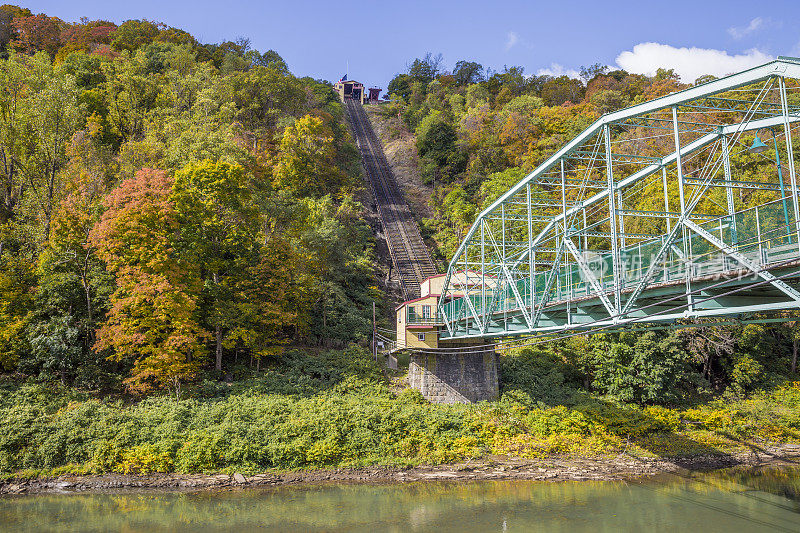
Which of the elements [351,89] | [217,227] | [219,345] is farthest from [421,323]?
[351,89]

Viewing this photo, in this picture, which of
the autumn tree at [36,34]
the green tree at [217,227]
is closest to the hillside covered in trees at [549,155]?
the green tree at [217,227]

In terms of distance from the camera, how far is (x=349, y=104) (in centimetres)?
10769

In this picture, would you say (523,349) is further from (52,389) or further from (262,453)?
(52,389)

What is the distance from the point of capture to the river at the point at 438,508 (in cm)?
1566

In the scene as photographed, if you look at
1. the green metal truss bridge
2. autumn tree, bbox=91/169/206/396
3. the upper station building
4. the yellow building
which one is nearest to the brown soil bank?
autumn tree, bbox=91/169/206/396

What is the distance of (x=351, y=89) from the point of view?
11619 cm

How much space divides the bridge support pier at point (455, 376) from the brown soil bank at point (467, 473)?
5.92 meters

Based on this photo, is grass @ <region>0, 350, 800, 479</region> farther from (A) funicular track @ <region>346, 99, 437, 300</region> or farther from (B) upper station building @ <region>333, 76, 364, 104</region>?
(B) upper station building @ <region>333, 76, 364, 104</region>

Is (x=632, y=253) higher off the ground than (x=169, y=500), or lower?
higher

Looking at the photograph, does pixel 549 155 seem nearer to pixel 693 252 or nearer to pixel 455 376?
pixel 455 376

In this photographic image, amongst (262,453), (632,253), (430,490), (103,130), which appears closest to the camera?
(632,253)

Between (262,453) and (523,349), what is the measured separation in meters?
17.1

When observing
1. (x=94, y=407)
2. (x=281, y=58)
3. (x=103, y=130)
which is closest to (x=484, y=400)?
(x=94, y=407)

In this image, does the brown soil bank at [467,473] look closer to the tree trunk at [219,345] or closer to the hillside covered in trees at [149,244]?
the hillside covered in trees at [149,244]
